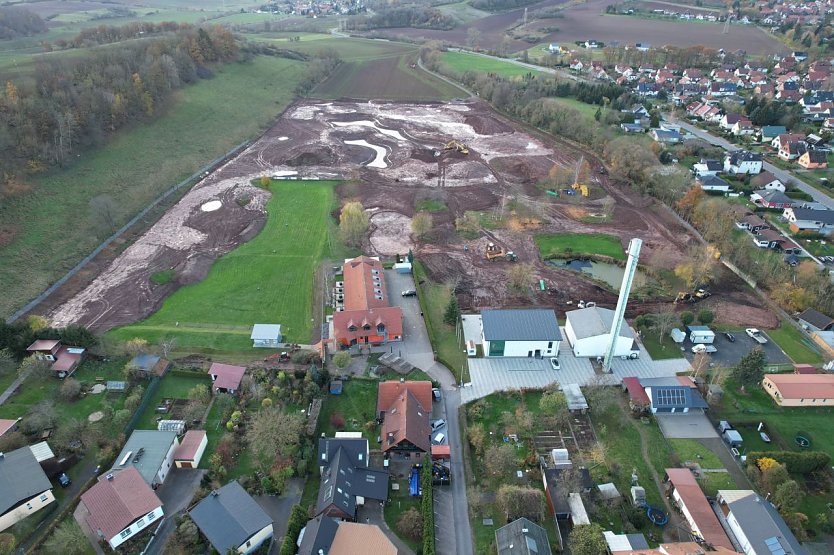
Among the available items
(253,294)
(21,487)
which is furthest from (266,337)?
(21,487)

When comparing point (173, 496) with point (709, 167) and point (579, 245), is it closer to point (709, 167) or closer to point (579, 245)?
point (579, 245)

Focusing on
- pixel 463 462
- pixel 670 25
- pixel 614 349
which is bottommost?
pixel 463 462

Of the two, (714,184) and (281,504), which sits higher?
(714,184)

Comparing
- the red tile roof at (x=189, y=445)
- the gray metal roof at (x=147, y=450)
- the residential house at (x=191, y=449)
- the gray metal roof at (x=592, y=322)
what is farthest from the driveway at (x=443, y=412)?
the gray metal roof at (x=147, y=450)

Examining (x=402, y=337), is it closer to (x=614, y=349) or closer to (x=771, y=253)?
(x=614, y=349)

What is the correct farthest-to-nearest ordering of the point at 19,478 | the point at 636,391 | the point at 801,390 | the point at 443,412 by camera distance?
the point at 636,391, the point at 801,390, the point at 443,412, the point at 19,478

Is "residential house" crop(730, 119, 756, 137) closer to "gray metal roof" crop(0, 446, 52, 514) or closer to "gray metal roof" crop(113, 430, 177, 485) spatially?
"gray metal roof" crop(113, 430, 177, 485)

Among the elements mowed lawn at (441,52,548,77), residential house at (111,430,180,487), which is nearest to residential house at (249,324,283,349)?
residential house at (111,430,180,487)

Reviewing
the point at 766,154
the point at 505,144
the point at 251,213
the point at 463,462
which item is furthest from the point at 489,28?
the point at 463,462
